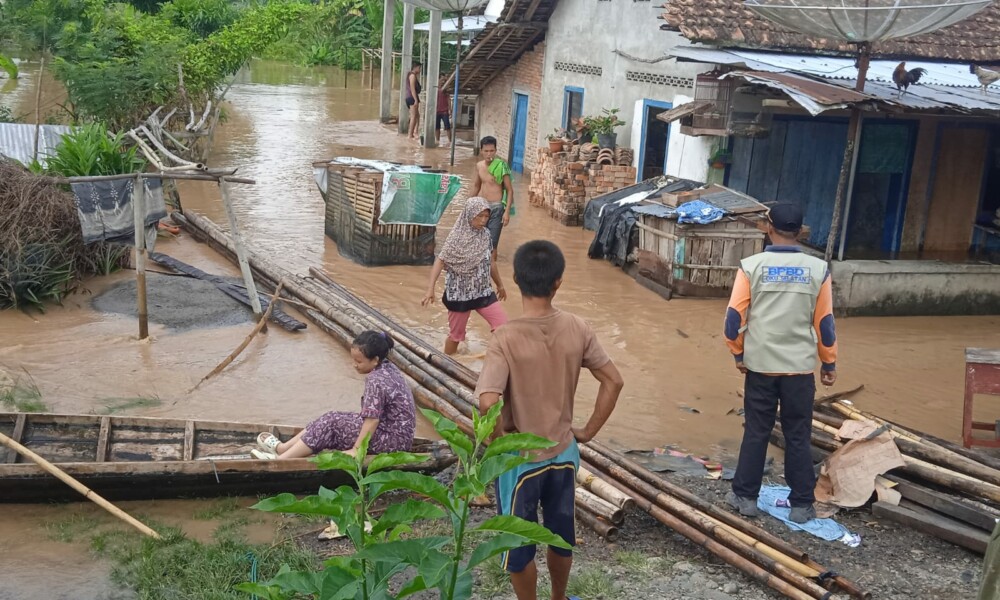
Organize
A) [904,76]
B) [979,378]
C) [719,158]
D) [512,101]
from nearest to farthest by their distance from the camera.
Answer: [979,378] → [904,76] → [719,158] → [512,101]

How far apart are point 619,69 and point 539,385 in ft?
41.9

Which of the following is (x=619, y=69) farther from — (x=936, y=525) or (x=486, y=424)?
(x=486, y=424)

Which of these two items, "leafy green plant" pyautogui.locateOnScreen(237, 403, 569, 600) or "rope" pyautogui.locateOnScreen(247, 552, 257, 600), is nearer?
"leafy green plant" pyautogui.locateOnScreen(237, 403, 569, 600)

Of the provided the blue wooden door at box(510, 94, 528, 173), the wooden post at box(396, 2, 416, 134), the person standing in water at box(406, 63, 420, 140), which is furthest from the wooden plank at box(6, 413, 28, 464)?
the person standing in water at box(406, 63, 420, 140)

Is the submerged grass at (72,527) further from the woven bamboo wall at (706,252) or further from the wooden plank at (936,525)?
the woven bamboo wall at (706,252)

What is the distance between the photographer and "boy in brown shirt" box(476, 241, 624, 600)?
3.91 m

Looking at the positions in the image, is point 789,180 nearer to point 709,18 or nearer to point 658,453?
point 709,18

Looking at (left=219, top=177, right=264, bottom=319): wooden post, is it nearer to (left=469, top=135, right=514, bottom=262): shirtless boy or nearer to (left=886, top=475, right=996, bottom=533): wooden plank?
(left=469, top=135, right=514, bottom=262): shirtless boy

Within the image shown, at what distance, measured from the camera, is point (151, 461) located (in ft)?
19.1

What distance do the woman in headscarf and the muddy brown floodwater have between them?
801mm

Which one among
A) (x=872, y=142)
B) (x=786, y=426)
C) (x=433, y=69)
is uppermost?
(x=433, y=69)

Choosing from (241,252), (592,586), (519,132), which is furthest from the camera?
(519,132)

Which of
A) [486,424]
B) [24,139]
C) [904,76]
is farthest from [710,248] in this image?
[24,139]

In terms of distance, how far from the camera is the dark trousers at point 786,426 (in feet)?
17.7
